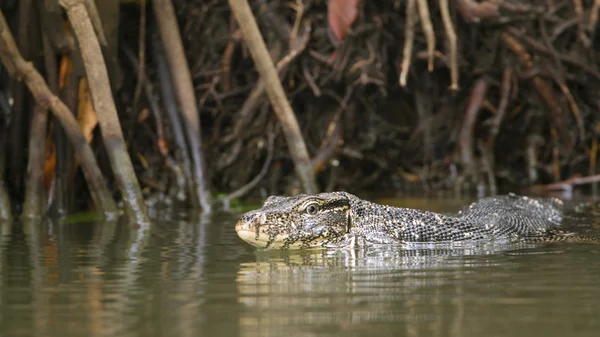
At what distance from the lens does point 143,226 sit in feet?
23.3

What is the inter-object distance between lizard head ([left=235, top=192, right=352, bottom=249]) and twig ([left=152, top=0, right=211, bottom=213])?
3406 millimetres

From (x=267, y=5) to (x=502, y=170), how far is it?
380 cm

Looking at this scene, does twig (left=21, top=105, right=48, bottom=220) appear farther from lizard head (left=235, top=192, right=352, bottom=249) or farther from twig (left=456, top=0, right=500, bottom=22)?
twig (left=456, top=0, right=500, bottom=22)

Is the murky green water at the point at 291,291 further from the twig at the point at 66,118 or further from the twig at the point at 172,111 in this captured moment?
the twig at the point at 172,111

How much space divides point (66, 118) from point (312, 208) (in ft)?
8.51

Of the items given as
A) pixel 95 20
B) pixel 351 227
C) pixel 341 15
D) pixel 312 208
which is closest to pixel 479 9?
pixel 341 15

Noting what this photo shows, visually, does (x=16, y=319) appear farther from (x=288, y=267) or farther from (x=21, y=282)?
(x=288, y=267)

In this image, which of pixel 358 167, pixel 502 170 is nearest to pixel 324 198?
pixel 358 167

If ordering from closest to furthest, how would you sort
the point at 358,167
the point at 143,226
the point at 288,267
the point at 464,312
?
the point at 464,312 → the point at 288,267 → the point at 143,226 → the point at 358,167

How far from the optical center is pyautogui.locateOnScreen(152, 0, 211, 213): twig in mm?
9211

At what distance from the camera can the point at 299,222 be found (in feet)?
18.6

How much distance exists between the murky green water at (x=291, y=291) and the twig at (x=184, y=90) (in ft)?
10.9

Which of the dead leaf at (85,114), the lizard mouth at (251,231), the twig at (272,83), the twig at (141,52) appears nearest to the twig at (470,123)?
the twig at (272,83)

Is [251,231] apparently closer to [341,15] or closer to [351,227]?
[351,227]
